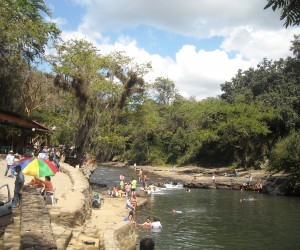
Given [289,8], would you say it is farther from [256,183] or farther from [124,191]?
[256,183]

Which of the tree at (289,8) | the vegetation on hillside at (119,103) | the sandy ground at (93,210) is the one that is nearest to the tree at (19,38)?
the vegetation on hillside at (119,103)

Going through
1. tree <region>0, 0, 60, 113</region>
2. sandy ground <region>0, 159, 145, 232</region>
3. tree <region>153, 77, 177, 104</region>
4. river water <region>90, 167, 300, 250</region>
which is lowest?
river water <region>90, 167, 300, 250</region>

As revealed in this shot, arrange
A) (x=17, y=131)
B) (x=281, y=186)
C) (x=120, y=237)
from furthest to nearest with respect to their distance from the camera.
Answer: (x=281, y=186), (x=17, y=131), (x=120, y=237)

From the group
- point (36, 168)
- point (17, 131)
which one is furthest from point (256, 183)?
point (36, 168)

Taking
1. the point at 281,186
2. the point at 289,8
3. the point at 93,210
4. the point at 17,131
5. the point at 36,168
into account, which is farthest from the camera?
the point at 281,186

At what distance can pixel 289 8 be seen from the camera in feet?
18.4

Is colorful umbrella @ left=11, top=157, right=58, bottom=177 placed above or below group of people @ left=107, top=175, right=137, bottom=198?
above

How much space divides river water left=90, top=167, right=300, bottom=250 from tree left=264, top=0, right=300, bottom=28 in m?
13.7

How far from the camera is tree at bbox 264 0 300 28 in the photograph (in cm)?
557

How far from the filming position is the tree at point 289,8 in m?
5.57

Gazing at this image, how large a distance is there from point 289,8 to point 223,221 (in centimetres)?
1980

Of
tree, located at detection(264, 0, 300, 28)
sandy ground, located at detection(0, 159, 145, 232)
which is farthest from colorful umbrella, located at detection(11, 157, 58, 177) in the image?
tree, located at detection(264, 0, 300, 28)

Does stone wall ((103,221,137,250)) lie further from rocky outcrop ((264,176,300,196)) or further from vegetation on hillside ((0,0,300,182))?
rocky outcrop ((264,176,300,196))

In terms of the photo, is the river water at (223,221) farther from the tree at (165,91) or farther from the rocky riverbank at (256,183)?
the tree at (165,91)
